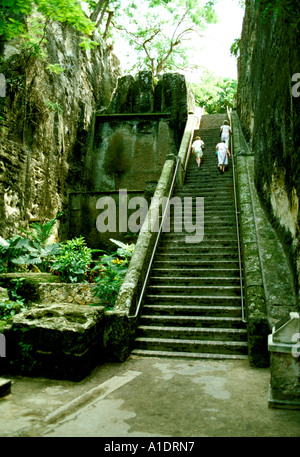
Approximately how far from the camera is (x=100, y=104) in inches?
606

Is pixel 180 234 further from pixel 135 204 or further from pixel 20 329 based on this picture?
pixel 20 329

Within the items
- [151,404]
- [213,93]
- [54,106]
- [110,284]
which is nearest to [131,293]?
[110,284]

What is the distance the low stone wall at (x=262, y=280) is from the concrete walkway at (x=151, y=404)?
46 cm

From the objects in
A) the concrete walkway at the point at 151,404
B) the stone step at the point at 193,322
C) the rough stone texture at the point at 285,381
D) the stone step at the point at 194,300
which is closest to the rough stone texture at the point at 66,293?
the stone step at the point at 194,300

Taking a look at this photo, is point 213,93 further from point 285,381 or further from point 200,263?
point 285,381

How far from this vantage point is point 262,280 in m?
5.48

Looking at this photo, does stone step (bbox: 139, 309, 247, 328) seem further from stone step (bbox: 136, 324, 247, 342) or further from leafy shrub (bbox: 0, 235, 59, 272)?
leafy shrub (bbox: 0, 235, 59, 272)

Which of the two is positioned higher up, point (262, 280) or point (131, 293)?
point (262, 280)

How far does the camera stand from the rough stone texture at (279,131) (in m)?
4.52

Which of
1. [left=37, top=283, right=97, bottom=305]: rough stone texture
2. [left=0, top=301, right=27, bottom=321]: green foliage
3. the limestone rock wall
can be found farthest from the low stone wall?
the limestone rock wall

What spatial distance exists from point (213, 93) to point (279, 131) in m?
18.7

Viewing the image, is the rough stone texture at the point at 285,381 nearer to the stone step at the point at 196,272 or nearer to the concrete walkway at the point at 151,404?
the concrete walkway at the point at 151,404

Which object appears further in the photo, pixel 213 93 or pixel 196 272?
pixel 213 93

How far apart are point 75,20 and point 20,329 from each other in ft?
19.7
